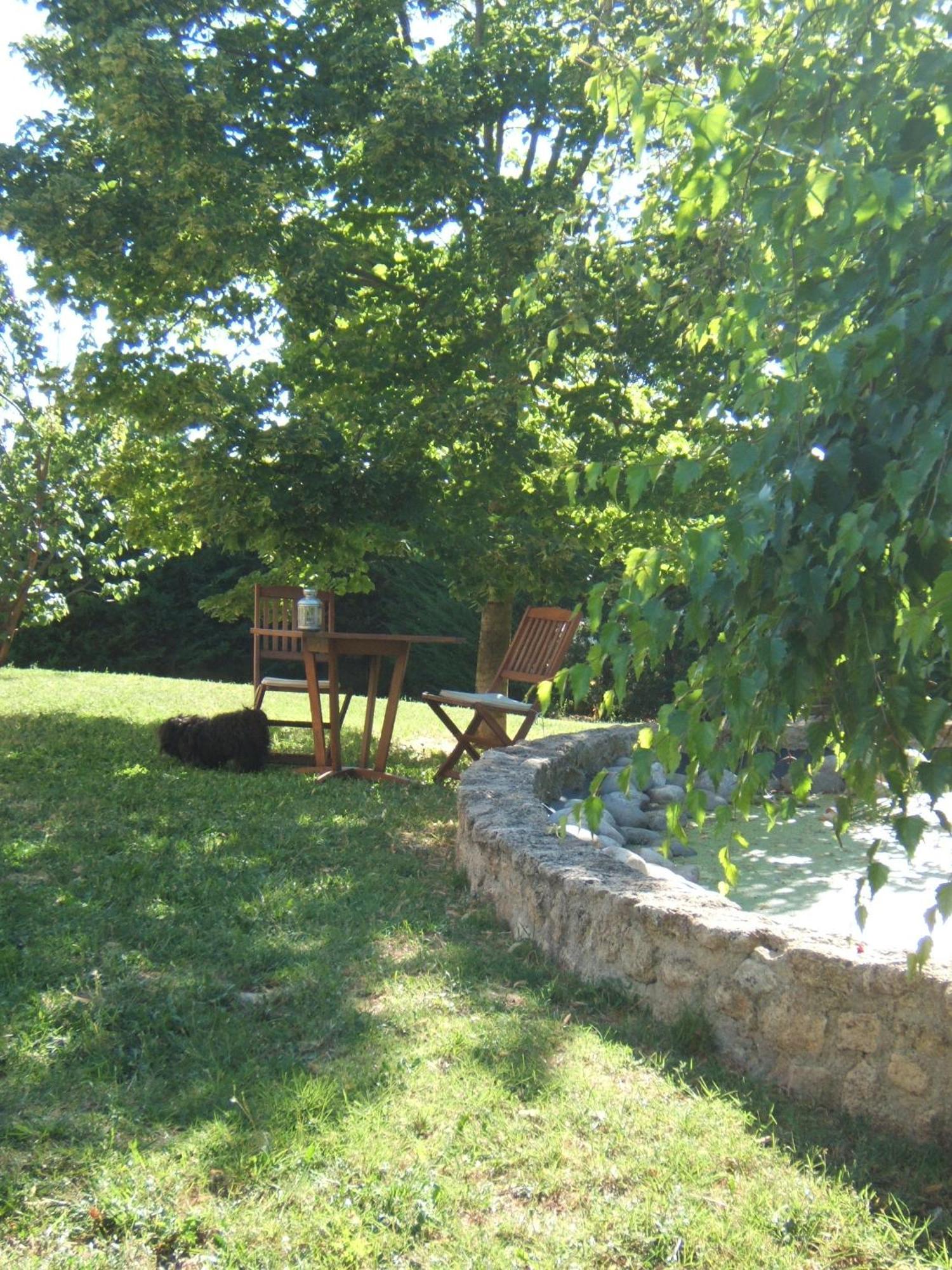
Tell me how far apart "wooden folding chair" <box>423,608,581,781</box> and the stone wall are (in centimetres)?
257

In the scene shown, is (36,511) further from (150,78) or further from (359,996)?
(359,996)

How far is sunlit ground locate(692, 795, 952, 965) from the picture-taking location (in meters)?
4.60

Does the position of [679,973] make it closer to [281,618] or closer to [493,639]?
Result: [281,618]

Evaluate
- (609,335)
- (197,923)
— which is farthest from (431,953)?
(609,335)

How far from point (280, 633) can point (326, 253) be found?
2312 mm

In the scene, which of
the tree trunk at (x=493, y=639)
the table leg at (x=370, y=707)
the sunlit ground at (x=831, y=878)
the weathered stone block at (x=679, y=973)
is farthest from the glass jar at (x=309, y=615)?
the weathered stone block at (x=679, y=973)

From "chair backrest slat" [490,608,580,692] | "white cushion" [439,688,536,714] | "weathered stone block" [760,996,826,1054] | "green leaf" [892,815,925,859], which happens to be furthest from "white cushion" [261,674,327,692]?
"green leaf" [892,815,925,859]

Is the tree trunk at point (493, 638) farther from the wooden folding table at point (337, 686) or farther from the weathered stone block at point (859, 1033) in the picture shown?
the weathered stone block at point (859, 1033)

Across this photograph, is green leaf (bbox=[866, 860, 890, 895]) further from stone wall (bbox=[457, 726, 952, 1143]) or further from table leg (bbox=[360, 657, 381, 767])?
table leg (bbox=[360, 657, 381, 767])

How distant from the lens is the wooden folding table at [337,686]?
255 inches

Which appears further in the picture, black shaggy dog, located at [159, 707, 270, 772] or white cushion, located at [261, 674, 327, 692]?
white cushion, located at [261, 674, 327, 692]

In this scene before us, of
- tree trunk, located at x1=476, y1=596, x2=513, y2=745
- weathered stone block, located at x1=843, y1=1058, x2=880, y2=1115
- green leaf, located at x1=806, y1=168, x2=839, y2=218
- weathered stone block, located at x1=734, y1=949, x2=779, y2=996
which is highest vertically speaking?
green leaf, located at x1=806, y1=168, x2=839, y2=218

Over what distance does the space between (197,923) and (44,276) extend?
181 inches

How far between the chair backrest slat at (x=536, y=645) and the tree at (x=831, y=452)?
5.18 metres
